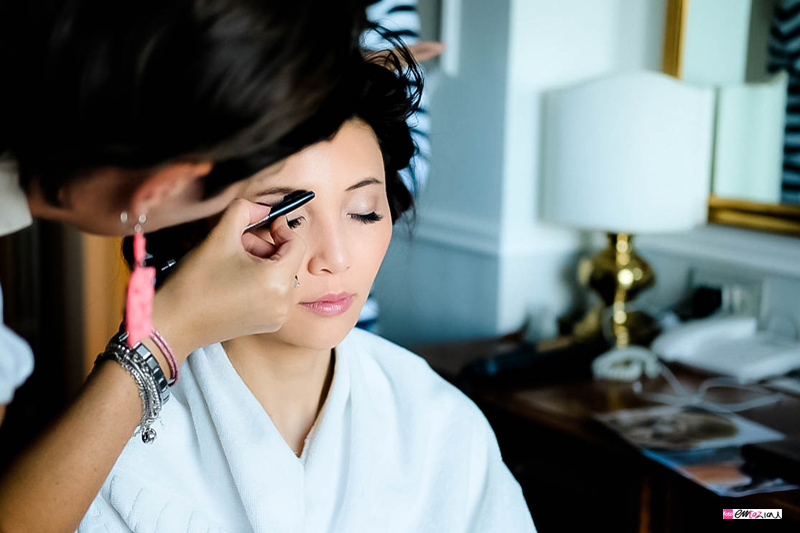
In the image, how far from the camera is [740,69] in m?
2.03

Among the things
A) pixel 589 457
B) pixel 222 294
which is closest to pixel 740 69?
pixel 589 457

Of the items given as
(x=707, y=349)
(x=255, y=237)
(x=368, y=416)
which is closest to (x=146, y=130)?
(x=255, y=237)

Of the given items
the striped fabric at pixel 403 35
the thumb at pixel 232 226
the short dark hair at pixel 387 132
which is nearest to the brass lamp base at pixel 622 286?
the striped fabric at pixel 403 35

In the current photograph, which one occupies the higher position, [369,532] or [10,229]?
[10,229]

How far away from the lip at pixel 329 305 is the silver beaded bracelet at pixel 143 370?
1.03 feet

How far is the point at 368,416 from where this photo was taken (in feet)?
3.91

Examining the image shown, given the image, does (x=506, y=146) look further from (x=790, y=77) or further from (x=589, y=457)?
(x=589, y=457)

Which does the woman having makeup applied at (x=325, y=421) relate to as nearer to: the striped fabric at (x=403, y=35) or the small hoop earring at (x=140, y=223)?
the small hoop earring at (x=140, y=223)

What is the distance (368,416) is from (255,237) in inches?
14.5

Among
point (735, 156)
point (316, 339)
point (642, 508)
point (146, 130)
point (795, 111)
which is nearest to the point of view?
point (146, 130)

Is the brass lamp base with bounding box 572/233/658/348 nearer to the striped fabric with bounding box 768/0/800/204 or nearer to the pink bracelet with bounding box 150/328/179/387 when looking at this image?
the striped fabric with bounding box 768/0/800/204

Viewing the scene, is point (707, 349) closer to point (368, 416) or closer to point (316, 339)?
point (368, 416)

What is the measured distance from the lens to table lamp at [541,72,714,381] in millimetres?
1902

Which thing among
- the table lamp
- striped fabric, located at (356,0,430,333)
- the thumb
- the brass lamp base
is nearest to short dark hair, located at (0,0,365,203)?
the thumb
